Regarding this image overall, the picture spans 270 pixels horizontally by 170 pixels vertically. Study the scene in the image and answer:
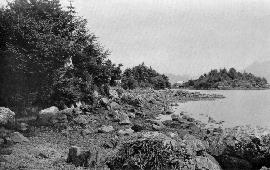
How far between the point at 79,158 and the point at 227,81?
134 m

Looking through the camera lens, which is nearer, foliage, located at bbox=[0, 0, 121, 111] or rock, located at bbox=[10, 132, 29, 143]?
rock, located at bbox=[10, 132, 29, 143]

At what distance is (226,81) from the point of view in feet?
471

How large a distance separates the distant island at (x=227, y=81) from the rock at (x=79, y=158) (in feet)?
407

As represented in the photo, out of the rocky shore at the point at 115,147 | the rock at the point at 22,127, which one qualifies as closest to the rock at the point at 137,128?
the rocky shore at the point at 115,147

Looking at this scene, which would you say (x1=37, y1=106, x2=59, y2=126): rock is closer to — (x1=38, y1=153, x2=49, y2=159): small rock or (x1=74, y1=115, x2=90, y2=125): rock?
(x1=74, y1=115, x2=90, y2=125): rock

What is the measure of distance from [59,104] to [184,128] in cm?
1157

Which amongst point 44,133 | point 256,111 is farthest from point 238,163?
point 256,111

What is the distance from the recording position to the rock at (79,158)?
16.3 metres

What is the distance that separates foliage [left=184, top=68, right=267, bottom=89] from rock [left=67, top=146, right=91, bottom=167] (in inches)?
4909

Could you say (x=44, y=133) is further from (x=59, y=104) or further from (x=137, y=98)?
(x=137, y=98)

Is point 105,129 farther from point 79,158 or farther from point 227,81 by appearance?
point 227,81

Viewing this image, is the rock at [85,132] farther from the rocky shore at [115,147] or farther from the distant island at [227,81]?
the distant island at [227,81]

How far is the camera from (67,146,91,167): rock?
16.3 meters

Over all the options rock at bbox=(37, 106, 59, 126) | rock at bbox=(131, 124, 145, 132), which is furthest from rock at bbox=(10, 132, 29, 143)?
rock at bbox=(131, 124, 145, 132)
